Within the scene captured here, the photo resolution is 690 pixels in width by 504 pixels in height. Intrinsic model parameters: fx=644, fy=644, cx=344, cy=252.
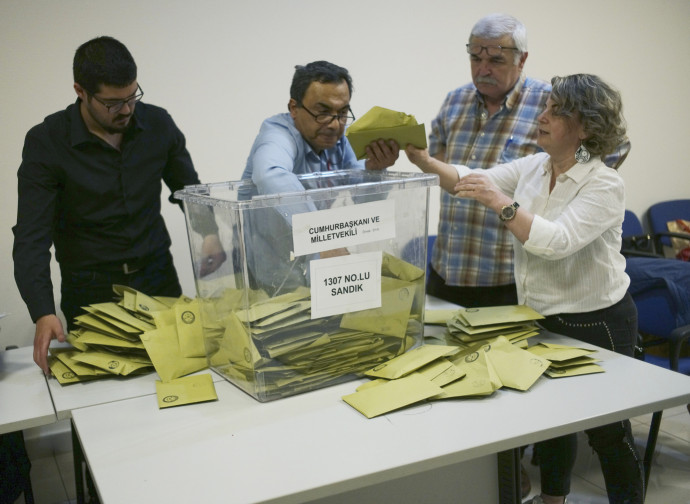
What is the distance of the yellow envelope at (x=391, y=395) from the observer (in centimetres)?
138

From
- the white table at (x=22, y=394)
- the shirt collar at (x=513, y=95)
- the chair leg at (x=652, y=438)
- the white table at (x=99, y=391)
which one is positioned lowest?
the chair leg at (x=652, y=438)

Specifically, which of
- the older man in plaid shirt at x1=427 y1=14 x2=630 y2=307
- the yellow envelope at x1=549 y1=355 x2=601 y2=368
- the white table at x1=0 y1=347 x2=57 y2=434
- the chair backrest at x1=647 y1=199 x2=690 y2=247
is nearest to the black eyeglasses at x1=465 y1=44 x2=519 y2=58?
the older man in plaid shirt at x1=427 y1=14 x2=630 y2=307

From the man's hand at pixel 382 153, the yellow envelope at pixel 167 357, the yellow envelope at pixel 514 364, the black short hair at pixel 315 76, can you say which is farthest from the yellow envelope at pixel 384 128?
the yellow envelope at pixel 167 357

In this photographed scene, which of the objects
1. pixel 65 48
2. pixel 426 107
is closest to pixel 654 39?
pixel 426 107

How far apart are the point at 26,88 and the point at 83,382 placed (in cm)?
180

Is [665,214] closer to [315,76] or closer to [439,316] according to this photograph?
[439,316]

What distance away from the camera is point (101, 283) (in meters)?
2.22

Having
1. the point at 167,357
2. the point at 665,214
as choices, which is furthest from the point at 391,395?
the point at 665,214

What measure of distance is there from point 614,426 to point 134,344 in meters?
1.30

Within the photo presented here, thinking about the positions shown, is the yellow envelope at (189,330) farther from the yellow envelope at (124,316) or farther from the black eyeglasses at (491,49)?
the black eyeglasses at (491,49)

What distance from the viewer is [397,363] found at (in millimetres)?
1556

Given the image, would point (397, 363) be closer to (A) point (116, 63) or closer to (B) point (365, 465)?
(B) point (365, 465)

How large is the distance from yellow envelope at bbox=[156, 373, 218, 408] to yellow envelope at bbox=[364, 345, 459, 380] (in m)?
0.38

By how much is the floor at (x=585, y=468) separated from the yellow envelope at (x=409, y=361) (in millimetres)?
1382
